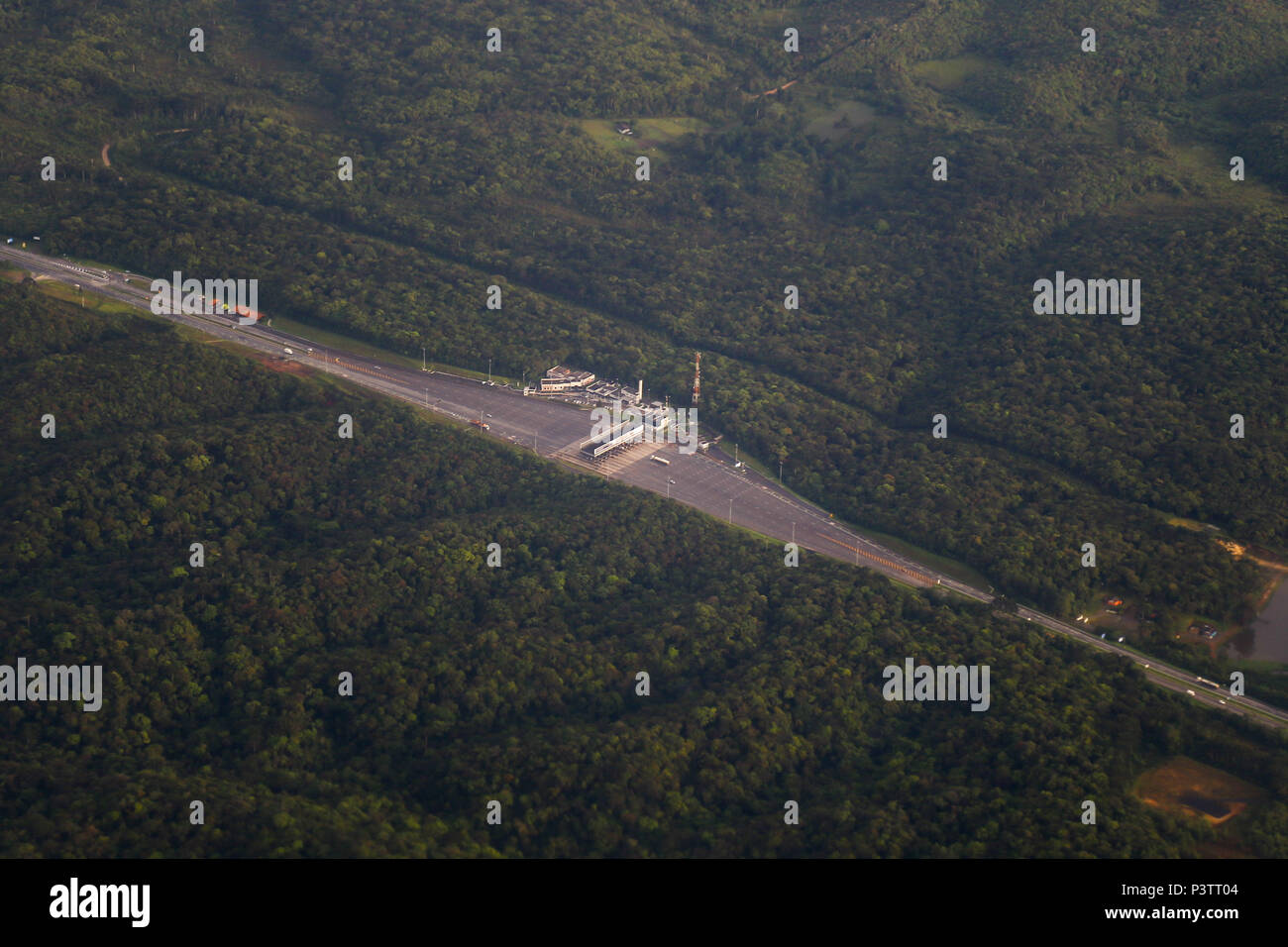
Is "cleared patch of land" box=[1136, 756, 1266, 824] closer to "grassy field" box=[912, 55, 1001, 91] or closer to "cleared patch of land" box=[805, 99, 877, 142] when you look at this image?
"cleared patch of land" box=[805, 99, 877, 142]

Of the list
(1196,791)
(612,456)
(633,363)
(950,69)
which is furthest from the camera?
(950,69)

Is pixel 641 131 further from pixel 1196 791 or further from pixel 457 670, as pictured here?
pixel 1196 791

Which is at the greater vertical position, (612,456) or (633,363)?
(633,363)

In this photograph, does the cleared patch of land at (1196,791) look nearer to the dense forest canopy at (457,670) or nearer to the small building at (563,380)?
the dense forest canopy at (457,670)

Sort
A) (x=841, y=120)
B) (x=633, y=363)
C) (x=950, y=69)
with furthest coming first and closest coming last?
(x=950, y=69)
(x=841, y=120)
(x=633, y=363)

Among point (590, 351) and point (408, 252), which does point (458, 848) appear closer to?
point (590, 351)

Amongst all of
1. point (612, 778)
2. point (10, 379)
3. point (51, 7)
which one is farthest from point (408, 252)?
point (612, 778)

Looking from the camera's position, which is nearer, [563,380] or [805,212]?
[563,380]

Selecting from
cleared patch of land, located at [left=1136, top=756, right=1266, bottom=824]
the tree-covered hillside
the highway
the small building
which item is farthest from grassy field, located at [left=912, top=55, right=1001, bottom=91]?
cleared patch of land, located at [left=1136, top=756, right=1266, bottom=824]

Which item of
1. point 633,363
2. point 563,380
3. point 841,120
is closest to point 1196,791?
point 633,363

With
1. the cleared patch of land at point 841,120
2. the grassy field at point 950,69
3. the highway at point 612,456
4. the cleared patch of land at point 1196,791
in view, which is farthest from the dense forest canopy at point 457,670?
the grassy field at point 950,69
